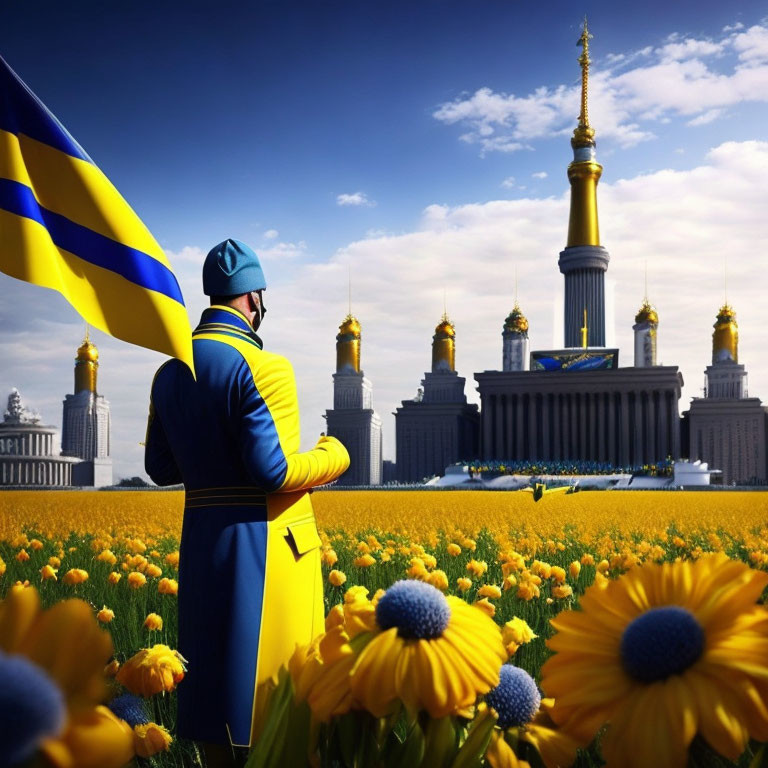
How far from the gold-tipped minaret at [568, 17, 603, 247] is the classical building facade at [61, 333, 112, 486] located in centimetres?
5535

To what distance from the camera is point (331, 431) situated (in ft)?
265

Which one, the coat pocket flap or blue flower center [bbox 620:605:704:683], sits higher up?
blue flower center [bbox 620:605:704:683]

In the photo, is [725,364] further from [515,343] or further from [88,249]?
[88,249]

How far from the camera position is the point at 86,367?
99.9 metres

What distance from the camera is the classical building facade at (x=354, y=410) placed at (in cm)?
8038

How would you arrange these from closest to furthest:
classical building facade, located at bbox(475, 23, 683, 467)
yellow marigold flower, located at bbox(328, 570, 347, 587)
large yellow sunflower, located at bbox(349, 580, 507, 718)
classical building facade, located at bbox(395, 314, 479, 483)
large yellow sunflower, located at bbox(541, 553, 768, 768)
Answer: large yellow sunflower, located at bbox(541, 553, 768, 768) < large yellow sunflower, located at bbox(349, 580, 507, 718) < yellow marigold flower, located at bbox(328, 570, 347, 587) < classical building facade, located at bbox(475, 23, 683, 467) < classical building facade, located at bbox(395, 314, 479, 483)

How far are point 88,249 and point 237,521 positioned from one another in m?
1.08

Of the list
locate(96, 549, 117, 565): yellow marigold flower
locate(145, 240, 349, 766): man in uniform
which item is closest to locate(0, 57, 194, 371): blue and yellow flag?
locate(145, 240, 349, 766): man in uniform

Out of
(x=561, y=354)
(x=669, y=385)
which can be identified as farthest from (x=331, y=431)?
(x=669, y=385)

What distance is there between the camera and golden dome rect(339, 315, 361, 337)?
81.9 meters

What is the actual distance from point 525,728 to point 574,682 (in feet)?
1.03

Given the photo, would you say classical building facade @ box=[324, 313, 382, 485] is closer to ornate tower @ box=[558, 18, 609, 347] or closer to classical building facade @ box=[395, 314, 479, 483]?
classical building facade @ box=[395, 314, 479, 483]

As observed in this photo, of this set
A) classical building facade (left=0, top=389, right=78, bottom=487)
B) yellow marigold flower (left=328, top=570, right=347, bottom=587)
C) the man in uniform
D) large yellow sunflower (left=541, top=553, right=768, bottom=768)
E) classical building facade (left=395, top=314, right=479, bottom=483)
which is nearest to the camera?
large yellow sunflower (left=541, top=553, right=768, bottom=768)

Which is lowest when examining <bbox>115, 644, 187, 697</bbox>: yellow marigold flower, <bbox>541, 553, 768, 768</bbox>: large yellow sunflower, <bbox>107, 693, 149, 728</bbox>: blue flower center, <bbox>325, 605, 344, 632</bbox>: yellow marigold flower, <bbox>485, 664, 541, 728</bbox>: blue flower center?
<bbox>107, 693, 149, 728</bbox>: blue flower center
